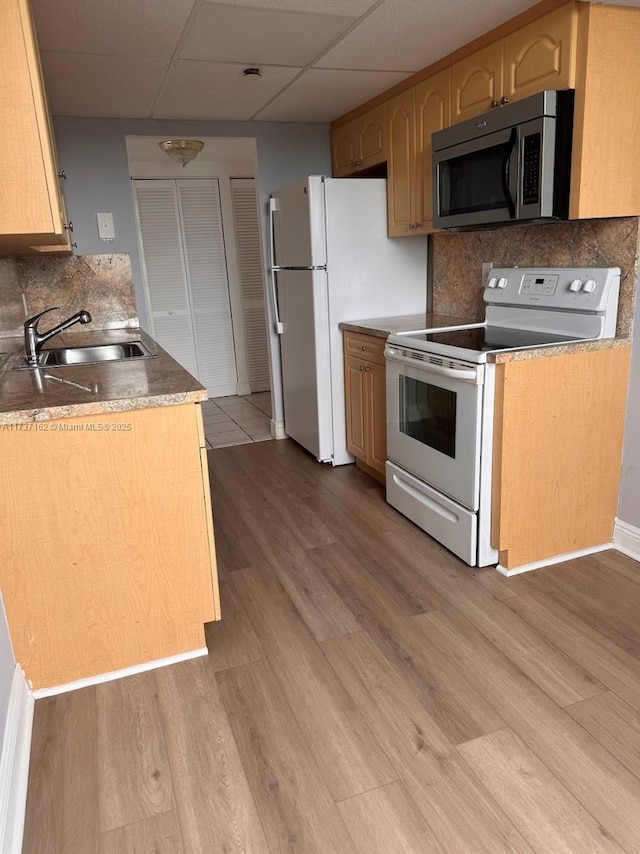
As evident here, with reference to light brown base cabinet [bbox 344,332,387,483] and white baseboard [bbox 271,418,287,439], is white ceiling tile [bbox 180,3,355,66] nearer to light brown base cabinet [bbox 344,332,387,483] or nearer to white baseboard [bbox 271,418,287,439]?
light brown base cabinet [bbox 344,332,387,483]

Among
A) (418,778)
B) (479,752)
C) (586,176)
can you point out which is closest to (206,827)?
(418,778)

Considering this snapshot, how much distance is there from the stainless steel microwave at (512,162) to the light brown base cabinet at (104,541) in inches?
57.6

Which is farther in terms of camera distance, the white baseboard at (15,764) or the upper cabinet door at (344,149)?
the upper cabinet door at (344,149)

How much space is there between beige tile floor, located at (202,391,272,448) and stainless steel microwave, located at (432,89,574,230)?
236 cm

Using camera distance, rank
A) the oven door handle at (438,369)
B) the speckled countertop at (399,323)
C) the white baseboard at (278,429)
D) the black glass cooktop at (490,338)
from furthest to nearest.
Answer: the white baseboard at (278,429) → the speckled countertop at (399,323) → the black glass cooktop at (490,338) → the oven door handle at (438,369)

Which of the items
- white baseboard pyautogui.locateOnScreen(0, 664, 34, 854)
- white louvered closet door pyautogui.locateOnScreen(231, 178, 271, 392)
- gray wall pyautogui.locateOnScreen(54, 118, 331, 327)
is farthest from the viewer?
white louvered closet door pyautogui.locateOnScreen(231, 178, 271, 392)

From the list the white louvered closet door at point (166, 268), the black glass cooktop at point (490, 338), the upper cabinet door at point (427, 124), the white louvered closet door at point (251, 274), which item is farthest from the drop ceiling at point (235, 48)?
the white louvered closet door at point (251, 274)

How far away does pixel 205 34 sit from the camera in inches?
91.8

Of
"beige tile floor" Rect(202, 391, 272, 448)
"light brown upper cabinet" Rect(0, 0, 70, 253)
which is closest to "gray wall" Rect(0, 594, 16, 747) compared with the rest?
"light brown upper cabinet" Rect(0, 0, 70, 253)

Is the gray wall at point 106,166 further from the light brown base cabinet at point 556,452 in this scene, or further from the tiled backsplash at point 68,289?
the light brown base cabinet at point 556,452

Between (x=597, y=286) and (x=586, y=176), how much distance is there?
0.42 m

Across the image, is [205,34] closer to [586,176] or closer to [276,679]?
[586,176]

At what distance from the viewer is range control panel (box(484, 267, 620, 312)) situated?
234 centimetres

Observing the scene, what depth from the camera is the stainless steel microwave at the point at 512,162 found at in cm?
215
